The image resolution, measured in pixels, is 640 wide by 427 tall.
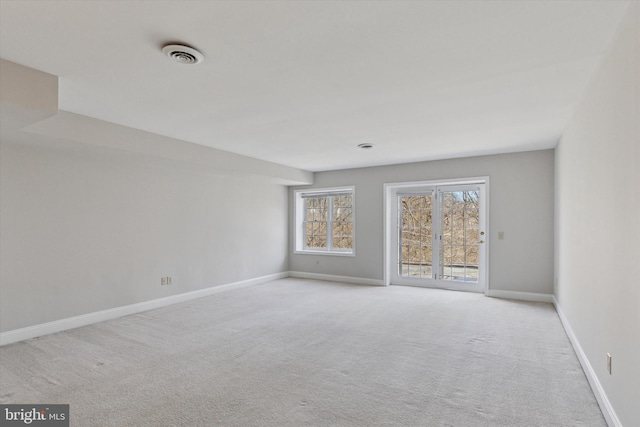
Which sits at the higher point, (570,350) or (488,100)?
(488,100)

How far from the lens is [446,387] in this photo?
2.66 metres

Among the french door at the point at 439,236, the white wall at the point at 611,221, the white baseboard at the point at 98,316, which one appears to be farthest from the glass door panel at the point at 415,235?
the white baseboard at the point at 98,316

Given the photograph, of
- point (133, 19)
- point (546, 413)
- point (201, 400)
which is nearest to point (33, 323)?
point (201, 400)

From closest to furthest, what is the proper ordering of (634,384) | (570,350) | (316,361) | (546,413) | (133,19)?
(634,384) → (133,19) → (546,413) → (316,361) → (570,350)

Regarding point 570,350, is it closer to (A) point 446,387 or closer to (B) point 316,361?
(A) point 446,387

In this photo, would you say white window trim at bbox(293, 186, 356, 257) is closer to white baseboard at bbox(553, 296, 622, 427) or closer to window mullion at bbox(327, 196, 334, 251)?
window mullion at bbox(327, 196, 334, 251)

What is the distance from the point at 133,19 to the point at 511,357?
3.96m

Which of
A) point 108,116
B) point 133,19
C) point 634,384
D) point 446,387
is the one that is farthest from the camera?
point 108,116

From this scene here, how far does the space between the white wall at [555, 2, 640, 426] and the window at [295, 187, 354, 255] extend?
4.45m

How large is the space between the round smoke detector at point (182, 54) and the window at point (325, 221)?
5.13m

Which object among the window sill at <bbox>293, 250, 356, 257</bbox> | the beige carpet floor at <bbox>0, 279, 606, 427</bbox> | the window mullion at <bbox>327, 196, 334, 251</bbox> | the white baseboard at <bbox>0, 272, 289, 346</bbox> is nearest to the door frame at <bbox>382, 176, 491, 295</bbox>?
the window sill at <bbox>293, 250, 356, 257</bbox>

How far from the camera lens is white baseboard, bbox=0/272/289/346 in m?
3.74

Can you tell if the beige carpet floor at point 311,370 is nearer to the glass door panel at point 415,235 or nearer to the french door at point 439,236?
the french door at point 439,236

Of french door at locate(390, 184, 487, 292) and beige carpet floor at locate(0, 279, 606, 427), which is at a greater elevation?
french door at locate(390, 184, 487, 292)
